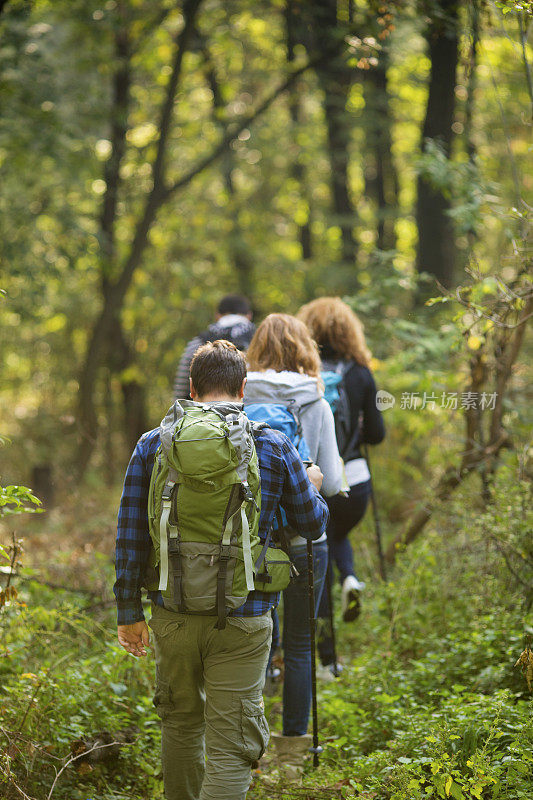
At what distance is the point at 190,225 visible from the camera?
1489 centimetres

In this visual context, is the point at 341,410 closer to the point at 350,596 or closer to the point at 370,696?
the point at 350,596

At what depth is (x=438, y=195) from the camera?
915cm

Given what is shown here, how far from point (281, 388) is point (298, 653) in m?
1.40

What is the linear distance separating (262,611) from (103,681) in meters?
1.63

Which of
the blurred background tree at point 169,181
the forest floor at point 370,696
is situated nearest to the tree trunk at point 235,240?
the blurred background tree at point 169,181

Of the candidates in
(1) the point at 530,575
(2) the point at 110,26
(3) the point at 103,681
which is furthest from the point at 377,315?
(2) the point at 110,26

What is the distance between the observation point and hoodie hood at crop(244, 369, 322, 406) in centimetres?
395

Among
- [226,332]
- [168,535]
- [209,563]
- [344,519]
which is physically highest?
[226,332]

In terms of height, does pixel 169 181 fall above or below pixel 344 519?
above

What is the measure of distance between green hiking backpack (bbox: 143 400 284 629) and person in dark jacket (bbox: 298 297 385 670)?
2208 millimetres

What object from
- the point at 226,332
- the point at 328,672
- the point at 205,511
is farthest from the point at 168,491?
the point at 226,332

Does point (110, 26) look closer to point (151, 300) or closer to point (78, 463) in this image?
point (151, 300)

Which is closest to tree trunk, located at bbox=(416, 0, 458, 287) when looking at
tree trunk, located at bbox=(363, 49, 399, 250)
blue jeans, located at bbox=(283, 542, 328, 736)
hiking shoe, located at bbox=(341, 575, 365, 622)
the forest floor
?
tree trunk, located at bbox=(363, 49, 399, 250)

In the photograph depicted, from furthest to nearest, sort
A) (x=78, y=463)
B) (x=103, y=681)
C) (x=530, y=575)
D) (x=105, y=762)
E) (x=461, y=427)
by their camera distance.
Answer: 1. (x=78, y=463)
2. (x=461, y=427)
3. (x=530, y=575)
4. (x=103, y=681)
5. (x=105, y=762)
